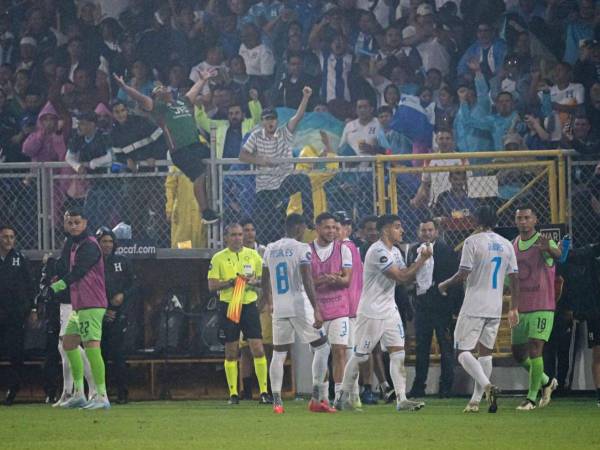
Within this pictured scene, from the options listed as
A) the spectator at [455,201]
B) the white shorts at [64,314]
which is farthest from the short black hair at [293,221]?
the white shorts at [64,314]

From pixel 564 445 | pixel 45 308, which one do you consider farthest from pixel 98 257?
pixel 564 445

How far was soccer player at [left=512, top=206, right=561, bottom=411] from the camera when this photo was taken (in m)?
14.6

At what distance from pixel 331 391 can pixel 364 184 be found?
2.86 meters

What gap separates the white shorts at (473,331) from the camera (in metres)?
14.1

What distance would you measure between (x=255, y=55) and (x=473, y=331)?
30.8ft

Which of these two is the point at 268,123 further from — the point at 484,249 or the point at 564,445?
the point at 564,445

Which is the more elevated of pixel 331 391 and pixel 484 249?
pixel 484 249

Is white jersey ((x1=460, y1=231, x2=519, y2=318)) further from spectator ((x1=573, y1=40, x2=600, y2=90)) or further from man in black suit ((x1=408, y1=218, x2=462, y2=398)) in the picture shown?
spectator ((x1=573, y1=40, x2=600, y2=90))

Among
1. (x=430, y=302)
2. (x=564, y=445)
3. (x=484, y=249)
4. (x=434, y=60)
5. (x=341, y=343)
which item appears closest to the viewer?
(x=564, y=445)

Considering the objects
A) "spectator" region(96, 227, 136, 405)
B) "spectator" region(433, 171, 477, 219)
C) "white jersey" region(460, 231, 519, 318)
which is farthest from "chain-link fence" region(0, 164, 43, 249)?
"white jersey" region(460, 231, 519, 318)

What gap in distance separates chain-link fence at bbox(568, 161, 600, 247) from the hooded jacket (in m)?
8.45

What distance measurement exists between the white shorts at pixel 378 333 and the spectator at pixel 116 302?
4412 millimetres

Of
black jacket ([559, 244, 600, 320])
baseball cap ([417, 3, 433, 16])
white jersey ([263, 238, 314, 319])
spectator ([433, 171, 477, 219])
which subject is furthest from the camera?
baseball cap ([417, 3, 433, 16])

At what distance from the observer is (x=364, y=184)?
1805 cm
